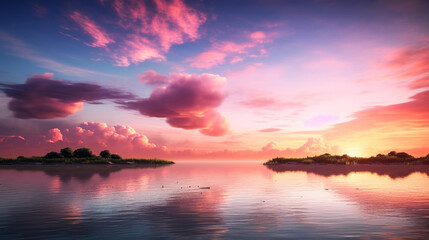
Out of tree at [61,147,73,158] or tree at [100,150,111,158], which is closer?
tree at [61,147,73,158]

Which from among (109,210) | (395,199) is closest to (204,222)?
(109,210)

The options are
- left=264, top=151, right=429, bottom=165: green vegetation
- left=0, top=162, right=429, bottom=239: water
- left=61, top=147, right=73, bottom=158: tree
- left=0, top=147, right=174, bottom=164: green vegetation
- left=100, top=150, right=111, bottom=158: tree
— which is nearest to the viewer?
left=0, top=162, right=429, bottom=239: water

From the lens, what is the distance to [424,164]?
452 feet

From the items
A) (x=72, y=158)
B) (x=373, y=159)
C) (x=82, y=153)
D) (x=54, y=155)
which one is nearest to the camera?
(x=373, y=159)

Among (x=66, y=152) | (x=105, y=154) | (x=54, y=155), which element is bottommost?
(x=54, y=155)

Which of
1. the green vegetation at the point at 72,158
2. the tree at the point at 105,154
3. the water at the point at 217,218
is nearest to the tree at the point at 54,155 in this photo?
the green vegetation at the point at 72,158

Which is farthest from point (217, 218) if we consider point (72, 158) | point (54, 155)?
point (54, 155)

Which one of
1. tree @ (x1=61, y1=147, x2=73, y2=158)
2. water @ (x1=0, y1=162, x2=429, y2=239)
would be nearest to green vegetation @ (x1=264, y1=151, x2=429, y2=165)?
water @ (x1=0, y1=162, x2=429, y2=239)

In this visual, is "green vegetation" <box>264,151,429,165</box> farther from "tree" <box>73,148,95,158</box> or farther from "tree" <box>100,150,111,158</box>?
"tree" <box>73,148,95,158</box>

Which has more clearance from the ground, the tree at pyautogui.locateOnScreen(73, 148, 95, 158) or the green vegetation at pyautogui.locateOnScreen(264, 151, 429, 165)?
the tree at pyautogui.locateOnScreen(73, 148, 95, 158)

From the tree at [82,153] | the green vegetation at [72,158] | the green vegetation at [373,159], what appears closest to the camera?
the green vegetation at [373,159]

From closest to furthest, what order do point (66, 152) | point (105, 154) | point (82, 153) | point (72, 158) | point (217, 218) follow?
point (217, 218)
point (72, 158)
point (66, 152)
point (82, 153)
point (105, 154)

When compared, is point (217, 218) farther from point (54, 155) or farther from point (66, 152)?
point (54, 155)

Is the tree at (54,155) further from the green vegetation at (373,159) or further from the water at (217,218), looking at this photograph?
the water at (217,218)
